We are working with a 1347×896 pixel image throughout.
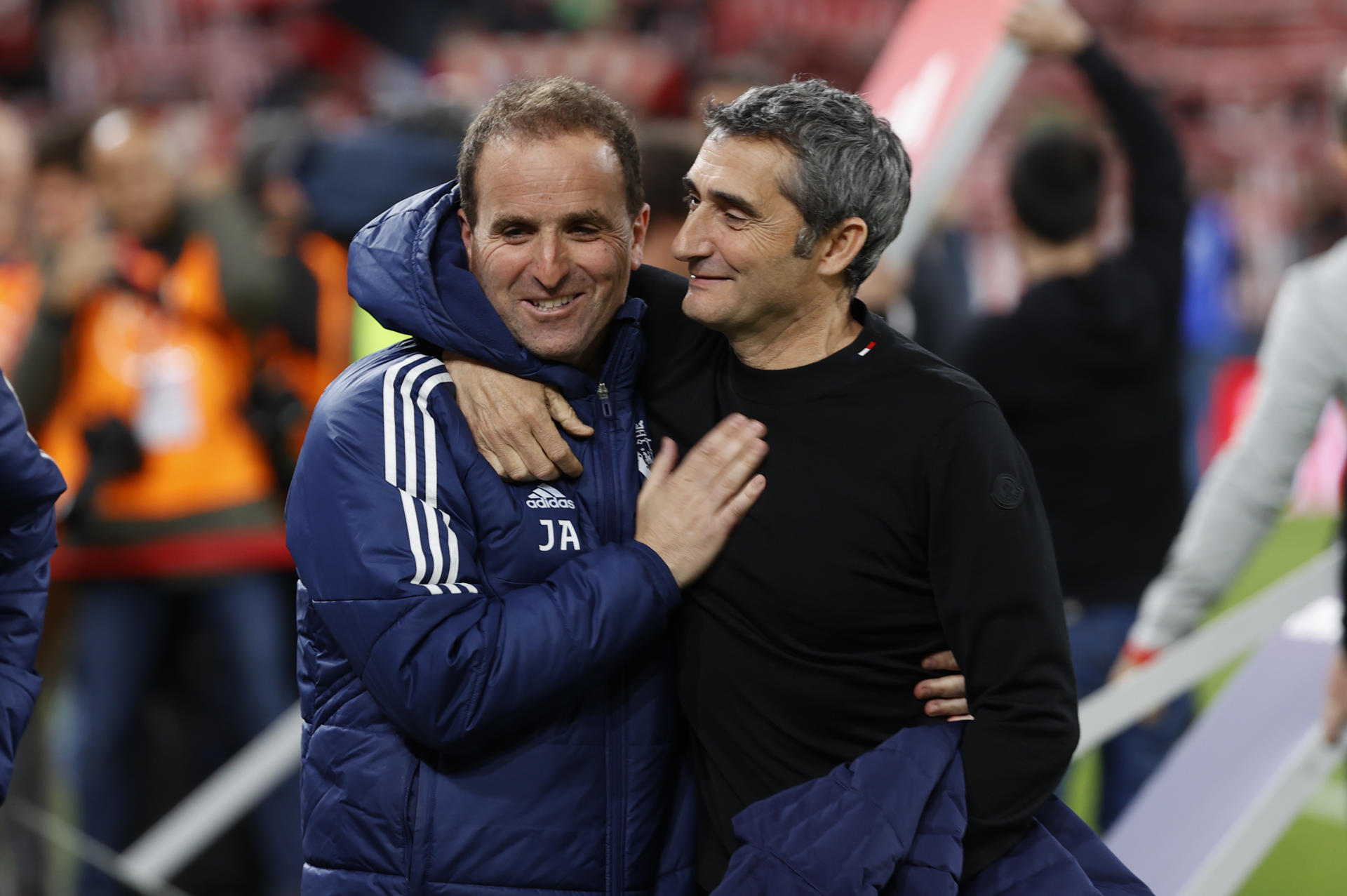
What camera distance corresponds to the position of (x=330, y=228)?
419cm

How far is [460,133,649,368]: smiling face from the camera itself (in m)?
1.91

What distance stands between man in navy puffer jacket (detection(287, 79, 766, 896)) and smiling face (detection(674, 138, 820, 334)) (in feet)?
0.45

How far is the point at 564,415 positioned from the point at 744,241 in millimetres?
342

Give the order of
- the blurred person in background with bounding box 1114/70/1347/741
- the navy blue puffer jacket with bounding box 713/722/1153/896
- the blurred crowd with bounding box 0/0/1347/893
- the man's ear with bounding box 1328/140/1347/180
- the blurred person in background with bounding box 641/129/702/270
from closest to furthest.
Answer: the navy blue puffer jacket with bounding box 713/722/1153/896, the blurred person in background with bounding box 1114/70/1347/741, the man's ear with bounding box 1328/140/1347/180, the blurred person in background with bounding box 641/129/702/270, the blurred crowd with bounding box 0/0/1347/893

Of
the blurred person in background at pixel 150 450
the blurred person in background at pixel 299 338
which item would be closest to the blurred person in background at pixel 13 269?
the blurred person in background at pixel 150 450

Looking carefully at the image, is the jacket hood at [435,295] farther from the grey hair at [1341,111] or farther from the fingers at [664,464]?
the grey hair at [1341,111]

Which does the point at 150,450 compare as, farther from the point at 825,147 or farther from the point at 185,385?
the point at 825,147

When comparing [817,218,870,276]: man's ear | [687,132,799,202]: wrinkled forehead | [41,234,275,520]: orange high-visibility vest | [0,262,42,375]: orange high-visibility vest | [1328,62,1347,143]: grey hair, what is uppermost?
[1328,62,1347,143]: grey hair

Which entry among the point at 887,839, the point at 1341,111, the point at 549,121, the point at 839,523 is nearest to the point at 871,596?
the point at 839,523

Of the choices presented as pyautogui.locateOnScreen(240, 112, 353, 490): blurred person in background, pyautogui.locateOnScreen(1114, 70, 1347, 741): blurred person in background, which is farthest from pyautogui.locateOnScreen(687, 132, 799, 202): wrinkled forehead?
pyautogui.locateOnScreen(240, 112, 353, 490): blurred person in background

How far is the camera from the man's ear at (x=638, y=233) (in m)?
2.08

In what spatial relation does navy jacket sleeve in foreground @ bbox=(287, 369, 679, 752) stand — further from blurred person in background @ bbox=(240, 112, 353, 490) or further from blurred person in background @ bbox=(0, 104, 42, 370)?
blurred person in background @ bbox=(0, 104, 42, 370)

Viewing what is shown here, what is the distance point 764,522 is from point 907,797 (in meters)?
0.40

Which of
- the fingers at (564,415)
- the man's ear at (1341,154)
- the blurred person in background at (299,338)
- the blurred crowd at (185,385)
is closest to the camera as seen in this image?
the fingers at (564,415)
